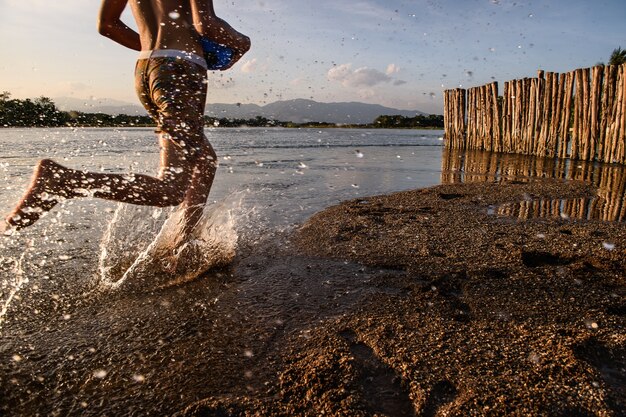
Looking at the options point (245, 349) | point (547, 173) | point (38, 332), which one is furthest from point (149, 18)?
point (547, 173)

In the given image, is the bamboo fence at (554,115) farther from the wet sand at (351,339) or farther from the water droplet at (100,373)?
the water droplet at (100,373)

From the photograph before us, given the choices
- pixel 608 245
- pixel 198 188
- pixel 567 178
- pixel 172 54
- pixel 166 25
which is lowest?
pixel 608 245

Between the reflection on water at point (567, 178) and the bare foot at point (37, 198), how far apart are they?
4.10 meters

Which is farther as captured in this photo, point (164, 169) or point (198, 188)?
point (198, 188)

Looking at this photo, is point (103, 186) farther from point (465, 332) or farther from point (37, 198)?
point (465, 332)

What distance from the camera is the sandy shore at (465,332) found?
4.47 ft

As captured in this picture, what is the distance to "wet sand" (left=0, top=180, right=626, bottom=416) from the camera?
1.38m

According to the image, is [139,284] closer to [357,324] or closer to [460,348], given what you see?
[357,324]

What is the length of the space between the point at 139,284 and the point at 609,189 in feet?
21.3

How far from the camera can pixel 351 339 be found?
1790 mm

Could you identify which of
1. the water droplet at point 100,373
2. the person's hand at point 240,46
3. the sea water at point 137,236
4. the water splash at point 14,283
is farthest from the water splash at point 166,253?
the person's hand at point 240,46

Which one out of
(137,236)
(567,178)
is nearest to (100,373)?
(137,236)

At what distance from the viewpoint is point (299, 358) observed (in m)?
1.64

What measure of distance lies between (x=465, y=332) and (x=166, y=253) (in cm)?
203
